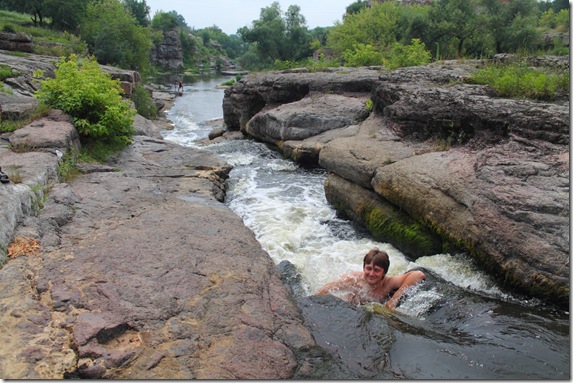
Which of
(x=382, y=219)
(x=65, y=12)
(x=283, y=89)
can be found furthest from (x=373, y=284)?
(x=65, y=12)

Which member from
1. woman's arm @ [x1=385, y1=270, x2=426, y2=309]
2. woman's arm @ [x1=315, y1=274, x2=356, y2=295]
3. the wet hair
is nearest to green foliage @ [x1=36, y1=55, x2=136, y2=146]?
woman's arm @ [x1=315, y1=274, x2=356, y2=295]

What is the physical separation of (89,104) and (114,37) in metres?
27.5

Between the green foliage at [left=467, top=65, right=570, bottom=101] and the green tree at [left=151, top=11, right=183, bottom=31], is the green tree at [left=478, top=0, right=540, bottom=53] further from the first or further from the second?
the green tree at [left=151, top=11, right=183, bottom=31]

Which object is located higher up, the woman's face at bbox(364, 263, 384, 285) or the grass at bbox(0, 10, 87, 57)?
the grass at bbox(0, 10, 87, 57)

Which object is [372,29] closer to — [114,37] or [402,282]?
[114,37]

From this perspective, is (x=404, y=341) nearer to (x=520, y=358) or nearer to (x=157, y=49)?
(x=520, y=358)

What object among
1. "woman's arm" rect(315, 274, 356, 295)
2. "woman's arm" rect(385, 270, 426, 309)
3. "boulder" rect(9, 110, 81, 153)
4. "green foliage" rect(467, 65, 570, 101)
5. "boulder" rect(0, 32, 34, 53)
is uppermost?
"boulder" rect(0, 32, 34, 53)

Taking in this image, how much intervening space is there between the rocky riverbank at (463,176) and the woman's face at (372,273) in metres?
1.54

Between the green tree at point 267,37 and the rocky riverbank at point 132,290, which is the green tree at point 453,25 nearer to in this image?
the green tree at point 267,37

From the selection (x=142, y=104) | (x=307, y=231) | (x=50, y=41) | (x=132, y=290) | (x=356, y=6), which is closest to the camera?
(x=132, y=290)

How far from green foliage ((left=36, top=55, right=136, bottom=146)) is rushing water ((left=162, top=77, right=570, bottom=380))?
9.66 feet

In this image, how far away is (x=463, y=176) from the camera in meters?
6.79

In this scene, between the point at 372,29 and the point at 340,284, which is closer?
the point at 340,284

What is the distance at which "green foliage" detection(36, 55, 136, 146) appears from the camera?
30.1 feet
